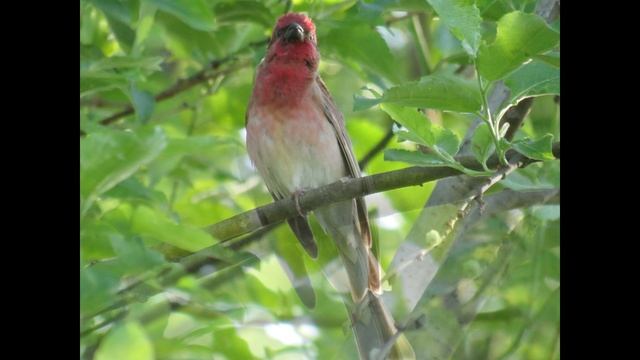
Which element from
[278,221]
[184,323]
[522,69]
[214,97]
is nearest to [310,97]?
[214,97]

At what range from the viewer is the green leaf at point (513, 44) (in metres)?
3.15

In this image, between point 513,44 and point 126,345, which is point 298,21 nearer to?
point 513,44

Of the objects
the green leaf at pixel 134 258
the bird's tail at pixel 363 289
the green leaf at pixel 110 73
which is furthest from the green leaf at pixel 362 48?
the green leaf at pixel 134 258

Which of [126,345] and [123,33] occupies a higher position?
[123,33]

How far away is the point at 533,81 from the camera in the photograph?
3.49 meters

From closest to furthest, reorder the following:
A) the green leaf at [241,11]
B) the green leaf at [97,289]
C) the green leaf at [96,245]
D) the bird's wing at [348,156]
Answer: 1. the green leaf at [97,289]
2. the green leaf at [96,245]
3. the bird's wing at [348,156]
4. the green leaf at [241,11]

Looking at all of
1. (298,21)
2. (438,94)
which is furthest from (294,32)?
(438,94)

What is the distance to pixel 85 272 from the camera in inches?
109

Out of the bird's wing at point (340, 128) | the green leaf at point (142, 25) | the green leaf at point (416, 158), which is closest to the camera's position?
the green leaf at point (416, 158)

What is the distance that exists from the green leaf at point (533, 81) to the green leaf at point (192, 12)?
4.53ft

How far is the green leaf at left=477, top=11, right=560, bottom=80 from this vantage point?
3.15m

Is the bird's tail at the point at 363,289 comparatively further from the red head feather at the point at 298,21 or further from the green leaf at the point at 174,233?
the green leaf at the point at 174,233

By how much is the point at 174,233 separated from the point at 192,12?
1.55 metres
